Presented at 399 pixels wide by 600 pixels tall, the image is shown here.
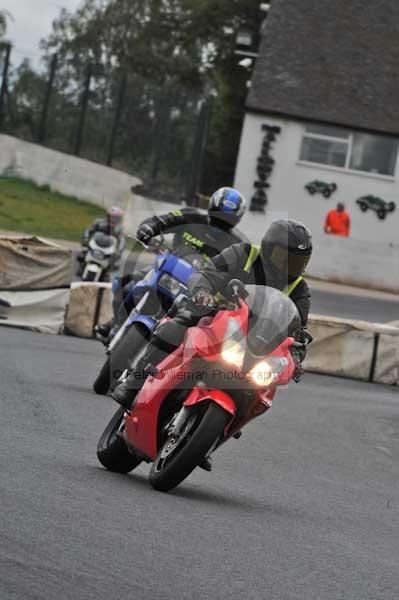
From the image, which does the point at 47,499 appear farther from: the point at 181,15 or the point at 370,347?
the point at 181,15

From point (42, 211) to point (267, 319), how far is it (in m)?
29.5

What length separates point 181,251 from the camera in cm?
1054

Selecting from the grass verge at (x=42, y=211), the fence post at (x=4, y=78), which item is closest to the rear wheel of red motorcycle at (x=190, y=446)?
the grass verge at (x=42, y=211)

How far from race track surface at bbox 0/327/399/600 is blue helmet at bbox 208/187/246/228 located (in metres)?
1.66

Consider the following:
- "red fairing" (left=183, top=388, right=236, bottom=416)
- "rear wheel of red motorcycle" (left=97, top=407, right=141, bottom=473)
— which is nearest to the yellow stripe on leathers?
"red fairing" (left=183, top=388, right=236, bottom=416)

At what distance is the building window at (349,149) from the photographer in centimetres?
3900

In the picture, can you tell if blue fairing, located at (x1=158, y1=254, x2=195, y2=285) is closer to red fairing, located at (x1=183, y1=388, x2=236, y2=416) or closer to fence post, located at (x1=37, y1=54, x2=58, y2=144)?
red fairing, located at (x1=183, y1=388, x2=236, y2=416)

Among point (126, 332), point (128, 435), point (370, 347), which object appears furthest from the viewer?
point (370, 347)

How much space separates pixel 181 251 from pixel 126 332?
0.76 meters

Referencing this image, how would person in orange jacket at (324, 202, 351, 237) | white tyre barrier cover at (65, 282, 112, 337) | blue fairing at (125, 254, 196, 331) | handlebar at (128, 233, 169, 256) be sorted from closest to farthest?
blue fairing at (125, 254, 196, 331) → handlebar at (128, 233, 169, 256) → white tyre barrier cover at (65, 282, 112, 337) → person in orange jacket at (324, 202, 351, 237)

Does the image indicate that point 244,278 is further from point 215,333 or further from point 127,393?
point 127,393

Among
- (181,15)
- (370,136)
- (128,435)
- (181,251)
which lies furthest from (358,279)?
(181,15)

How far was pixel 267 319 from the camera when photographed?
7.32 metres

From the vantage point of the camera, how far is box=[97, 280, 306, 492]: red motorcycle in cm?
713
